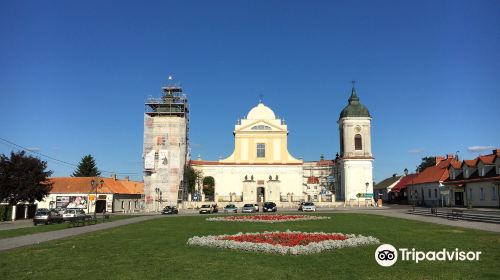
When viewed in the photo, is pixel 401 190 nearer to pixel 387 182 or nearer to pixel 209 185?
pixel 387 182

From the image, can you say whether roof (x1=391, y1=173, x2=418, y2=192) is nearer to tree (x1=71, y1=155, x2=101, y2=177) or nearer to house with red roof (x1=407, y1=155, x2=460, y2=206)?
house with red roof (x1=407, y1=155, x2=460, y2=206)

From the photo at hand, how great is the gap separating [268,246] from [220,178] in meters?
68.3

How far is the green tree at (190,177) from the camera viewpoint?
255ft

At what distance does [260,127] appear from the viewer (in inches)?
3366

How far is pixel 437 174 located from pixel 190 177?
4188cm

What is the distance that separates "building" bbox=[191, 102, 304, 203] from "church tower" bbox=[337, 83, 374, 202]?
8.12 meters

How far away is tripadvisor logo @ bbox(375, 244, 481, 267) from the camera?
42.7 feet

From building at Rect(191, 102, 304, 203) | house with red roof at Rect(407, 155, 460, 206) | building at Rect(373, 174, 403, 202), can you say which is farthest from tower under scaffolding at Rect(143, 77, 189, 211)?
building at Rect(373, 174, 403, 202)

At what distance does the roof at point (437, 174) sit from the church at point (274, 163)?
352 inches

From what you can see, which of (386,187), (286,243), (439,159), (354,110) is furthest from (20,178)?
(386,187)

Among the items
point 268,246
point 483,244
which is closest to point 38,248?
point 268,246

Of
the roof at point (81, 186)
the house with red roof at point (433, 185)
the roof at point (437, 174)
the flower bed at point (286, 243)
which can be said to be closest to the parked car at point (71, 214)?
the roof at point (81, 186)

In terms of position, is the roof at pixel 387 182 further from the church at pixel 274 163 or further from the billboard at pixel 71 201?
the billboard at pixel 71 201

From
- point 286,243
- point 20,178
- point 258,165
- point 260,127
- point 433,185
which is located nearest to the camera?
point 286,243
